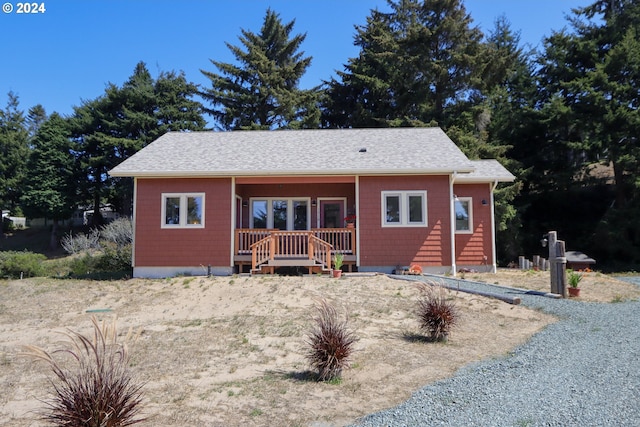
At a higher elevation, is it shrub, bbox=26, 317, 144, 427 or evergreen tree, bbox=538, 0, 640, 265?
evergreen tree, bbox=538, 0, 640, 265

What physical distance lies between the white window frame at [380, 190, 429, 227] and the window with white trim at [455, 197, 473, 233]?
1.80 metres

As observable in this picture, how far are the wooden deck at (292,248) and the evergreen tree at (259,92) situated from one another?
54.5 ft

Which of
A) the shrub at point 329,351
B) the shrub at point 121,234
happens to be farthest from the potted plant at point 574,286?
the shrub at point 121,234

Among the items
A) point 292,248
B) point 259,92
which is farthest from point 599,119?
point 259,92

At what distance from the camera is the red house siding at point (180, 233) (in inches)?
545

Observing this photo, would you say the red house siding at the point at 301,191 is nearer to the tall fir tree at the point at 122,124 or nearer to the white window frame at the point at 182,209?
the white window frame at the point at 182,209

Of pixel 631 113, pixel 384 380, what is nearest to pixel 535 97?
pixel 631 113

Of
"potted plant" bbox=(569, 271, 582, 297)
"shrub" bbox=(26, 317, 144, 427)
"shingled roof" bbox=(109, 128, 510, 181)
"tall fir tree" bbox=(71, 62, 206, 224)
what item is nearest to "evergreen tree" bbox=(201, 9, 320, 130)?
"tall fir tree" bbox=(71, 62, 206, 224)

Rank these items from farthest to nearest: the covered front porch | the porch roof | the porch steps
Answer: the porch roof < the covered front porch < the porch steps

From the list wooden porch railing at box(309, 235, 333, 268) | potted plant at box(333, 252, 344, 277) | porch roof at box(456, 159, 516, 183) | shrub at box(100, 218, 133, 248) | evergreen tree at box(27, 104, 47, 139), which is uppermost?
evergreen tree at box(27, 104, 47, 139)

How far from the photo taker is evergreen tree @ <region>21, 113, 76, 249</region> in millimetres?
31734

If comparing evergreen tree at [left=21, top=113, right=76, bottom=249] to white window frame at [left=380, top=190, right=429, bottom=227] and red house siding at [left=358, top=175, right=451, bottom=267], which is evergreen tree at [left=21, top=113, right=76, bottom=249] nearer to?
red house siding at [left=358, top=175, right=451, bottom=267]

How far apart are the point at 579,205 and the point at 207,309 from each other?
23.9 meters

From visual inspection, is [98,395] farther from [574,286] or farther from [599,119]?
[599,119]
